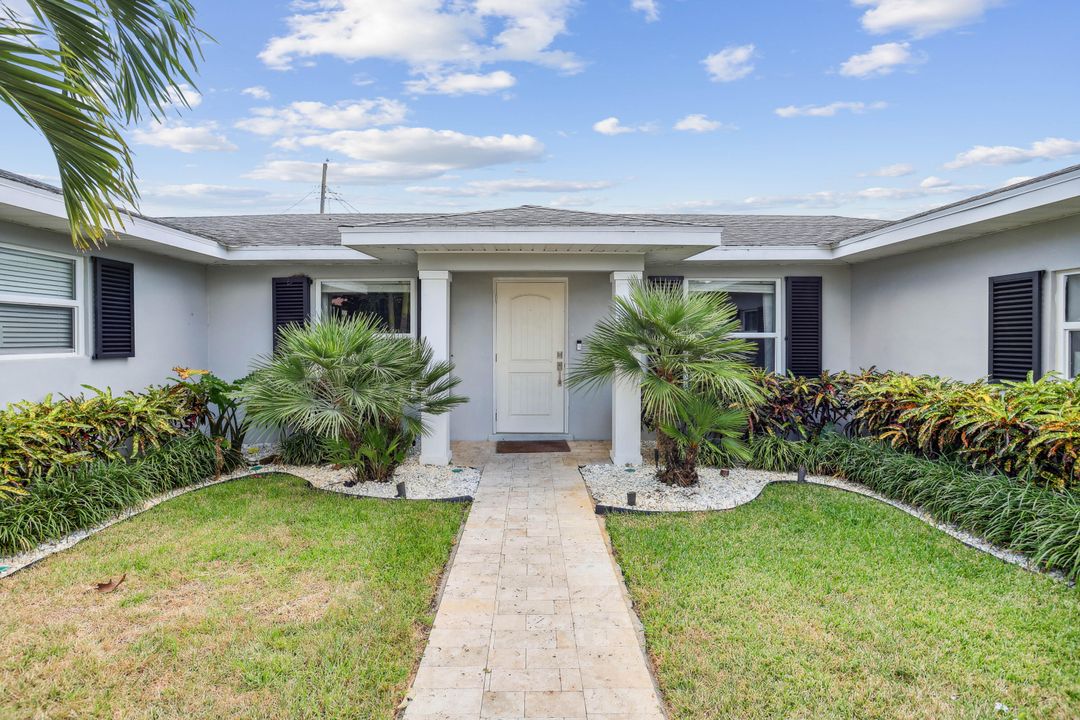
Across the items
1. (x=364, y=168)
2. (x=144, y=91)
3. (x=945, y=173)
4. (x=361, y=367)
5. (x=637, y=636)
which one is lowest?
(x=637, y=636)

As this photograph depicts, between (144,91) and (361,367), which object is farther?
(361,367)

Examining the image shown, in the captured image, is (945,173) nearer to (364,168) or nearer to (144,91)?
(144,91)

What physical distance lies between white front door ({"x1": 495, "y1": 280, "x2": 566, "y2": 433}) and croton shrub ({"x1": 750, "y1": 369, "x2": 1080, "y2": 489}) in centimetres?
289

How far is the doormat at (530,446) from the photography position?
8.12 metres

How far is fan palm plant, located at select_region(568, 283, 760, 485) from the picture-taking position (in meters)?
5.71

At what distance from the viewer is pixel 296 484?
6348 millimetres

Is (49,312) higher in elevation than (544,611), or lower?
higher

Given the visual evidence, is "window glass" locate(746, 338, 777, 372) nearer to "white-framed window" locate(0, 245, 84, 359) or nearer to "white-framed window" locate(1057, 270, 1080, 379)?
"white-framed window" locate(1057, 270, 1080, 379)

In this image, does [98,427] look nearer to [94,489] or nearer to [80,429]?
[80,429]

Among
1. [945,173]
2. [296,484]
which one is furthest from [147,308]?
[945,173]

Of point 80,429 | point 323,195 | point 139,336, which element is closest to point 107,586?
point 80,429

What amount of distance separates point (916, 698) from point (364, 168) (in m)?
22.4

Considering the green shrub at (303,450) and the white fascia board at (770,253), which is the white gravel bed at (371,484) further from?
the white fascia board at (770,253)

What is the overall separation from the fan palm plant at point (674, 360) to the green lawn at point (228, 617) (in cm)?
231
